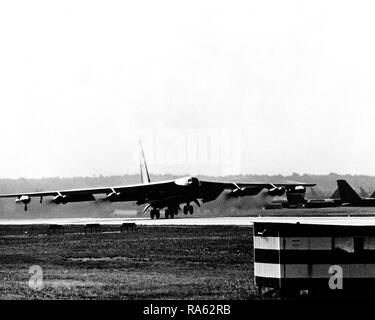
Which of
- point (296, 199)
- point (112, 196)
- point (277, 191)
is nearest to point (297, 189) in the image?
point (277, 191)

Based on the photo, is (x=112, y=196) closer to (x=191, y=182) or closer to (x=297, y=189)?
(x=191, y=182)

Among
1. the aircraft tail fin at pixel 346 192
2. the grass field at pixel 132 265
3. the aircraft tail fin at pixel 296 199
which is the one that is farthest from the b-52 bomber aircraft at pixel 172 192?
the grass field at pixel 132 265

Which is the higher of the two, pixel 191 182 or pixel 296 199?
pixel 191 182

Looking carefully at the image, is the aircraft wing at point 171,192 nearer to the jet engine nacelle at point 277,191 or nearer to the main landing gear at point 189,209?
the jet engine nacelle at point 277,191

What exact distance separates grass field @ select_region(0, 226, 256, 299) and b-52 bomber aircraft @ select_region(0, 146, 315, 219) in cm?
2177

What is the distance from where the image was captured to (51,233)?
4384 cm

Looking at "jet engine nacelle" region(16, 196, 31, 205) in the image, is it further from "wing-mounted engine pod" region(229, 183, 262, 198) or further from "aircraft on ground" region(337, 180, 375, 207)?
"aircraft on ground" region(337, 180, 375, 207)

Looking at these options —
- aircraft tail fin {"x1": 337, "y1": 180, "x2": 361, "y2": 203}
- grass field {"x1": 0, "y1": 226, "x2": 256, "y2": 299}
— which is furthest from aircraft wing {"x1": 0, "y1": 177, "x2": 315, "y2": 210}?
grass field {"x1": 0, "y1": 226, "x2": 256, "y2": 299}

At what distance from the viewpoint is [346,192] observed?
61.7 meters

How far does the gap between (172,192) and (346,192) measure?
1475cm

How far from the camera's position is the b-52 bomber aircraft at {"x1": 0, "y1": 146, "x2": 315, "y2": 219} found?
63.3 m
